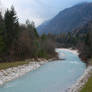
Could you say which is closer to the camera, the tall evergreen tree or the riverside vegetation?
the riverside vegetation

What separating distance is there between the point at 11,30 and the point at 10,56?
6.18 metres

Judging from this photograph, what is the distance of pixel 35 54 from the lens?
152 ft

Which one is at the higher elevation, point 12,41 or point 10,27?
point 10,27

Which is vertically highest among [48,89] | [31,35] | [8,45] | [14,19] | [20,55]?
[14,19]

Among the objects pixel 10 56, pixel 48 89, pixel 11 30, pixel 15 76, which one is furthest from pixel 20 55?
pixel 48 89

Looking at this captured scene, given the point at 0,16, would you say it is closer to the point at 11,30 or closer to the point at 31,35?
the point at 11,30

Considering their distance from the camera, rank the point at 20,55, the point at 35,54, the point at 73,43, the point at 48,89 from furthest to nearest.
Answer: the point at 73,43 → the point at 35,54 → the point at 20,55 → the point at 48,89

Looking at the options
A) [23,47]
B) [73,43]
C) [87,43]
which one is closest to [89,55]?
[87,43]

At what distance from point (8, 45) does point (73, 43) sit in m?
96.0

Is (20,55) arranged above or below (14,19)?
below

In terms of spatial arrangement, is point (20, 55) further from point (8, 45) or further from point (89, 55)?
point (89, 55)

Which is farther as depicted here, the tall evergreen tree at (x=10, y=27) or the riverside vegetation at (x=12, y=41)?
the tall evergreen tree at (x=10, y=27)

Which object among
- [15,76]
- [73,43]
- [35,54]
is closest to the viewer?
[15,76]

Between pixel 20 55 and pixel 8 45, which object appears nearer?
pixel 8 45
